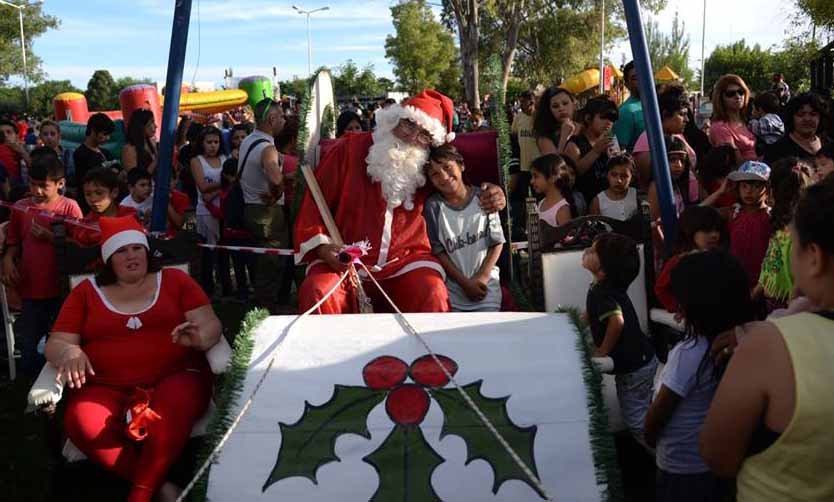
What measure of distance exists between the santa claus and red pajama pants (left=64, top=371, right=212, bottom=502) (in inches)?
36.7

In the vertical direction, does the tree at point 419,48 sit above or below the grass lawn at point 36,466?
above

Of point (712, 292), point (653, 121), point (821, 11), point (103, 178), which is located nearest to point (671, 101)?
point (653, 121)

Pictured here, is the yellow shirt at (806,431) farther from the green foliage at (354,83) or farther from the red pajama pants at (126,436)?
the green foliage at (354,83)

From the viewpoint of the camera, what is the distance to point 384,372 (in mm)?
3283

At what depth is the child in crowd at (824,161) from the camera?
4796 mm

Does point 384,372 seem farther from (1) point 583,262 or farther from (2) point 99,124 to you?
A: (2) point 99,124

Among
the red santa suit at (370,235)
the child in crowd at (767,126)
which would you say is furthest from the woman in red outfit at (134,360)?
the child in crowd at (767,126)

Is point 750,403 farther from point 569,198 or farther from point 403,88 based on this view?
point 403,88

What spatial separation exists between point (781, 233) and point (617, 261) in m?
0.81

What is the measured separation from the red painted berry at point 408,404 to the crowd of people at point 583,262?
85 centimetres

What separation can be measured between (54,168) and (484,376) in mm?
3411

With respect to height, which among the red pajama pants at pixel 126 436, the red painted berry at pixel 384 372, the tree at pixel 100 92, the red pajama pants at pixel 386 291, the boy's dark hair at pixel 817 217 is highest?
the tree at pixel 100 92

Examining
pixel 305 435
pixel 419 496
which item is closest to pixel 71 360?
pixel 305 435

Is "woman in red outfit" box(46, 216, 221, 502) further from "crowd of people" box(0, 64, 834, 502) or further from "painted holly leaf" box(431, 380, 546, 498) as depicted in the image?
"painted holly leaf" box(431, 380, 546, 498)
